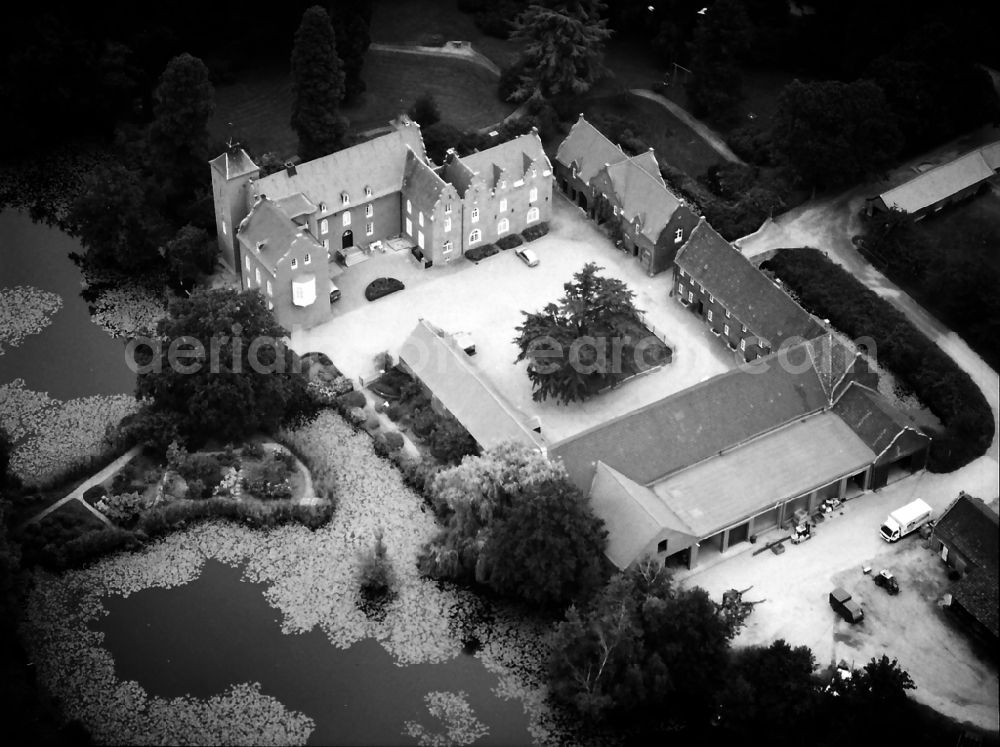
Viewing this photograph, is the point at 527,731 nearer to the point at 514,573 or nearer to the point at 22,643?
the point at 514,573

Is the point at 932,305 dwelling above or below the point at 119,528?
above

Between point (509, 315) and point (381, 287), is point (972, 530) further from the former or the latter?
point (381, 287)

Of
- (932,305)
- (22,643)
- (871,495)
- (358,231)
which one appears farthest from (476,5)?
(22,643)

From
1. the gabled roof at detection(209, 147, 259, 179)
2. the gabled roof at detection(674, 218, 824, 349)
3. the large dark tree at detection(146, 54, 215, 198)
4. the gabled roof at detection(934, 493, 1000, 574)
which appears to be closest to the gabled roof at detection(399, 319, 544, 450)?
the gabled roof at detection(209, 147, 259, 179)

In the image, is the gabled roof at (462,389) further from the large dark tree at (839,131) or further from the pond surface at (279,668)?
the large dark tree at (839,131)

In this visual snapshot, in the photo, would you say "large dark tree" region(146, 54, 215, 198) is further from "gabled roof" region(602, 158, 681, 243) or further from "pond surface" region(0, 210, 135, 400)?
"gabled roof" region(602, 158, 681, 243)

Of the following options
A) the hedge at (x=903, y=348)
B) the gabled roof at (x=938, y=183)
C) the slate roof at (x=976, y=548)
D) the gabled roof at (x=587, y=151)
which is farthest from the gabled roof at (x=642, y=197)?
the slate roof at (x=976, y=548)
